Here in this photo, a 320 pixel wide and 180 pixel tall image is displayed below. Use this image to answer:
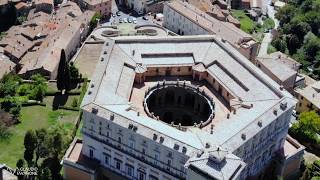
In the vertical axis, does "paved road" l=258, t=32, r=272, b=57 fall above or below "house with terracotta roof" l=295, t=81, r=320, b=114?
above

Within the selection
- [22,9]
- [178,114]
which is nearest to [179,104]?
[178,114]

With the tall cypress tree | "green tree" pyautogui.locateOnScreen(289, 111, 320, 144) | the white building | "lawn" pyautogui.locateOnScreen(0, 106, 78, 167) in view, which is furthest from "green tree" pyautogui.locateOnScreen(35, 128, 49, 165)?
the white building

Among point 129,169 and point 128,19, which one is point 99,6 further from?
point 129,169

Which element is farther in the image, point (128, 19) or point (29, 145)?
point (128, 19)

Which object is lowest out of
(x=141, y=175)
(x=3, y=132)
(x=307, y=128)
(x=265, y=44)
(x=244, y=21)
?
(x=307, y=128)

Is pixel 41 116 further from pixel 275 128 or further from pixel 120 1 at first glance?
pixel 120 1

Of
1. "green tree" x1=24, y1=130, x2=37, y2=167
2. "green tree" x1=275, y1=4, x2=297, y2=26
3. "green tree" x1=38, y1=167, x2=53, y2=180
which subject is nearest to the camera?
"green tree" x1=38, y1=167, x2=53, y2=180

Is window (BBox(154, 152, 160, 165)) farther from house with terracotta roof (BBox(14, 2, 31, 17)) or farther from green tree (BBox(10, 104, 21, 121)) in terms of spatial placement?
house with terracotta roof (BBox(14, 2, 31, 17))
